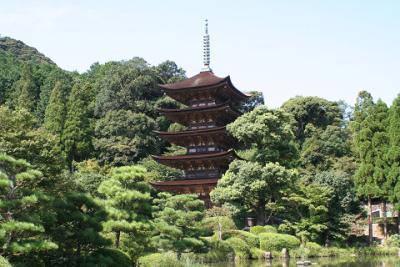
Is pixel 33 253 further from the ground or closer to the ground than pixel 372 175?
closer to the ground

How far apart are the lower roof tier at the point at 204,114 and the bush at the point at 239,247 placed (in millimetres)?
12198

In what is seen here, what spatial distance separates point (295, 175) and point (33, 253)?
61.0 feet

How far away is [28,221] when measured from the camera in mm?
14820

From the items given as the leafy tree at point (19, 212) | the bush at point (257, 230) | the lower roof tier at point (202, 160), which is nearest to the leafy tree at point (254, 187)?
the bush at point (257, 230)

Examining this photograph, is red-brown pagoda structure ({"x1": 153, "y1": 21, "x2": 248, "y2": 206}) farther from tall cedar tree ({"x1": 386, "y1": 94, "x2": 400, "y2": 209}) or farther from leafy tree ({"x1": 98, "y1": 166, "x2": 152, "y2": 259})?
leafy tree ({"x1": 98, "y1": 166, "x2": 152, "y2": 259})

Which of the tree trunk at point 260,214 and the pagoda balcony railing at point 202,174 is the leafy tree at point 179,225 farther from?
the pagoda balcony railing at point 202,174

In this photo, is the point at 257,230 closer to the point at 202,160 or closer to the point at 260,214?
the point at 260,214

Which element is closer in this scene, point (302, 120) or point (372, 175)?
point (372, 175)

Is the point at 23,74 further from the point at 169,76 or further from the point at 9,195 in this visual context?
the point at 9,195

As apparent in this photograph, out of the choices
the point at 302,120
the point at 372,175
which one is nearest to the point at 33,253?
the point at 372,175

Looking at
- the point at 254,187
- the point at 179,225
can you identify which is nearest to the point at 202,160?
the point at 254,187

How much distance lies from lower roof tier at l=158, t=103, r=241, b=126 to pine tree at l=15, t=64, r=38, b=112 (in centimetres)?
2353

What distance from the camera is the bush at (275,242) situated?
96.7ft

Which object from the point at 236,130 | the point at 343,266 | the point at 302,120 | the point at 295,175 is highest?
the point at 302,120
